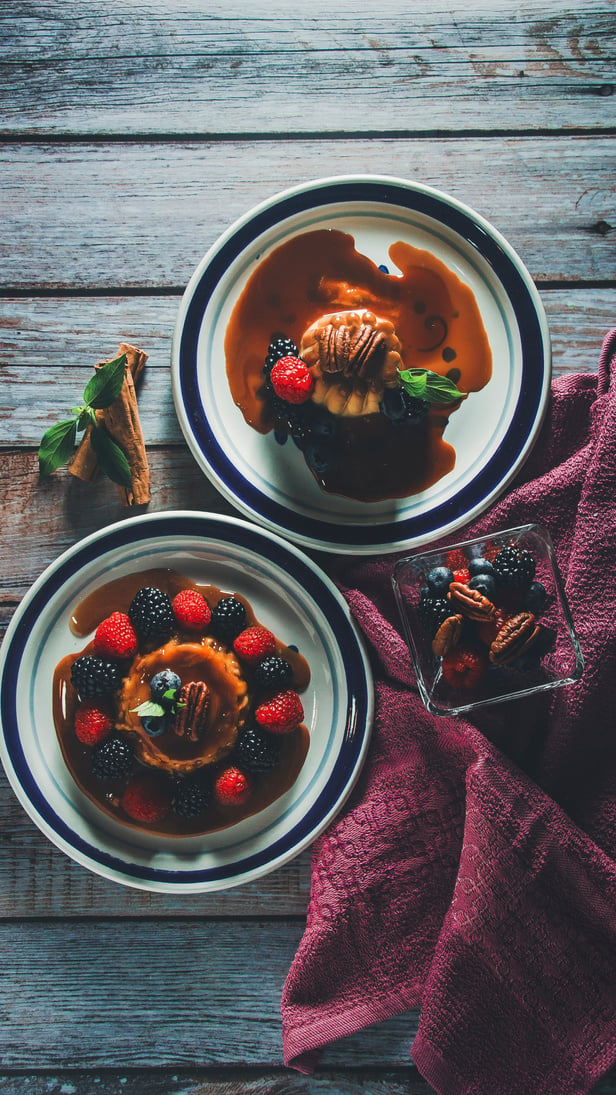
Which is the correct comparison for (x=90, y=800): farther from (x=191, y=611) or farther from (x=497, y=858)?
(x=497, y=858)

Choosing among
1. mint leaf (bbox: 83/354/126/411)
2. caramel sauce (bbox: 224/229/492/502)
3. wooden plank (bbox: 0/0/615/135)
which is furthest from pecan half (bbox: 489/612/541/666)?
wooden plank (bbox: 0/0/615/135)

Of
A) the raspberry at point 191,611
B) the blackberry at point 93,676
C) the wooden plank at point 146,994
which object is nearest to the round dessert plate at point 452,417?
the raspberry at point 191,611

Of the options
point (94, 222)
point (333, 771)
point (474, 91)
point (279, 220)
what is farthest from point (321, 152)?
point (333, 771)

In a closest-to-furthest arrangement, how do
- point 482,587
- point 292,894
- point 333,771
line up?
1. point 482,587
2. point 333,771
3. point 292,894

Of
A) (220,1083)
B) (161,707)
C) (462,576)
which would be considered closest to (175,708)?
(161,707)

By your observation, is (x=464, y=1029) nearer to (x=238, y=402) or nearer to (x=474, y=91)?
(x=238, y=402)

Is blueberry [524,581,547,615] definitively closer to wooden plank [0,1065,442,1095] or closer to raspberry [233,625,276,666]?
raspberry [233,625,276,666]
